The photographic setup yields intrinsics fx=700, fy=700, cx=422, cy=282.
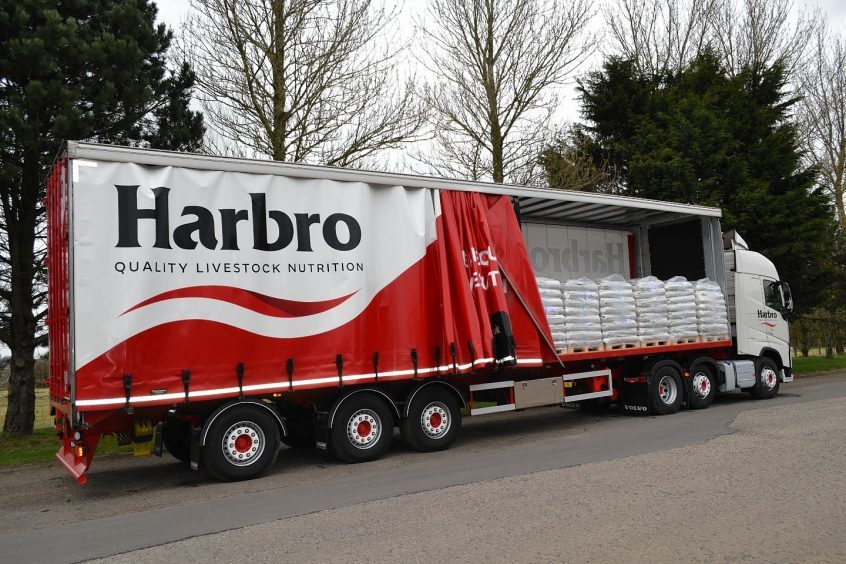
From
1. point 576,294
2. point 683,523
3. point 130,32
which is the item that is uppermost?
point 130,32

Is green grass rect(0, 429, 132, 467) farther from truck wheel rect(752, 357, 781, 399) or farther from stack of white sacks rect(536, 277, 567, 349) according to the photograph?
truck wheel rect(752, 357, 781, 399)

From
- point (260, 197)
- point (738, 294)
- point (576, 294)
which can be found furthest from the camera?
point (738, 294)

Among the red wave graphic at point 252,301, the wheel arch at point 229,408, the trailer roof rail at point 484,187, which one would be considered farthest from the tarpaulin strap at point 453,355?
the wheel arch at point 229,408

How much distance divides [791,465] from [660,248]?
7.53 meters

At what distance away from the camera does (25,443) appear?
37.5 ft

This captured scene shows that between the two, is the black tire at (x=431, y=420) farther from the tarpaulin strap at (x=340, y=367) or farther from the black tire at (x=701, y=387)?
the black tire at (x=701, y=387)

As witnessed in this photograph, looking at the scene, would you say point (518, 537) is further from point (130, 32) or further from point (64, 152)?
point (130, 32)

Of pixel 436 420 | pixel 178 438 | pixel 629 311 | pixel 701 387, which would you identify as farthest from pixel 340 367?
pixel 701 387

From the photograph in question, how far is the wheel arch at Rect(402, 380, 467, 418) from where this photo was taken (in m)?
9.13

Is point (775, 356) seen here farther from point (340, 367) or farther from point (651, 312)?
point (340, 367)

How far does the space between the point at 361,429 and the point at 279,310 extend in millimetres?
1868

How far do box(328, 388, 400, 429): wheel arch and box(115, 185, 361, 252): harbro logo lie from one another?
1789mm

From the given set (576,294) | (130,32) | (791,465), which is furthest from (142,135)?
(791,465)

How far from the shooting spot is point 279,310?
815 centimetres
